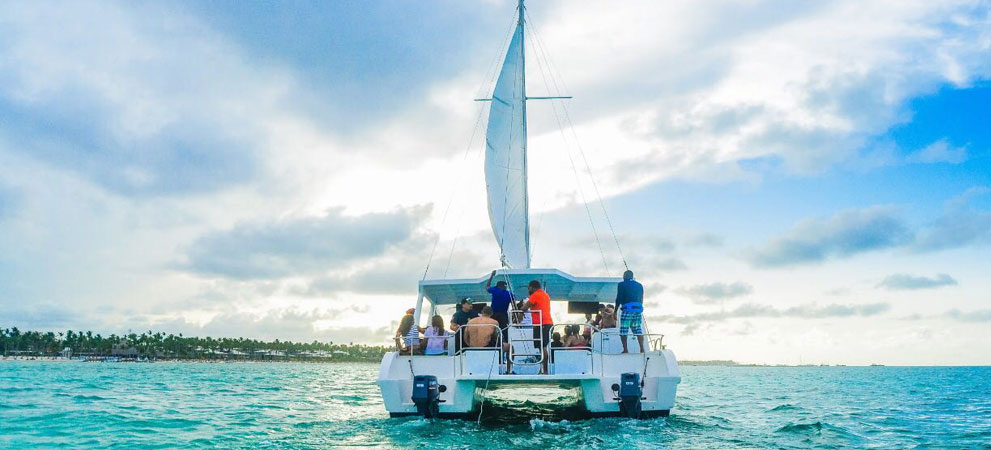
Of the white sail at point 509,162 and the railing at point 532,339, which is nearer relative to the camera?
the railing at point 532,339

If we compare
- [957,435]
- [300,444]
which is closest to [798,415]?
[957,435]

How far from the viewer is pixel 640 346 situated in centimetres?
1160

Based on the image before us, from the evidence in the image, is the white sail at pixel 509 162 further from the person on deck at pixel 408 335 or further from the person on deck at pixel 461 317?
the person on deck at pixel 408 335

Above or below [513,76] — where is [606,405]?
below

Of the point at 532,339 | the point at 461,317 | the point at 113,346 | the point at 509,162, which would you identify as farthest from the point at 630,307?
the point at 113,346

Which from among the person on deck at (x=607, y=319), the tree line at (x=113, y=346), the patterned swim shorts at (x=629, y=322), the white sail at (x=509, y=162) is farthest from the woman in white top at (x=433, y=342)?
the tree line at (x=113, y=346)

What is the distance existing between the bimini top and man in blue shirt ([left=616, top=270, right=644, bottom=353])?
1.47m

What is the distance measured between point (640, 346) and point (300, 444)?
575 centimetres

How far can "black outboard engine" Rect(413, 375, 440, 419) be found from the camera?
1070cm

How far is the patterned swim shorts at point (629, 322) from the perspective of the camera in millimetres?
11773

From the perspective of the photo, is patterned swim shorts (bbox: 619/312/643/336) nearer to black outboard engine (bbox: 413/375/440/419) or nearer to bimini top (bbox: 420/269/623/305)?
bimini top (bbox: 420/269/623/305)

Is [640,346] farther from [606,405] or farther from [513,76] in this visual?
[513,76]

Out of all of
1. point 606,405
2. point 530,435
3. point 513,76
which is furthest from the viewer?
point 513,76

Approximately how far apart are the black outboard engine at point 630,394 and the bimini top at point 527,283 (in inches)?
114
